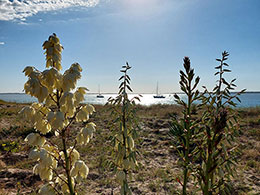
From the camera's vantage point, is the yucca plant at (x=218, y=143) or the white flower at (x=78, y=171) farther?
the white flower at (x=78, y=171)

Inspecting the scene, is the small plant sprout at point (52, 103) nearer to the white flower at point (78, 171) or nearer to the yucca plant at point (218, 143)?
the white flower at point (78, 171)

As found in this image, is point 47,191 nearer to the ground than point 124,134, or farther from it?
nearer to the ground

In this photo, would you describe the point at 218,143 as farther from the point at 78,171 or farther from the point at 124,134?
the point at 78,171

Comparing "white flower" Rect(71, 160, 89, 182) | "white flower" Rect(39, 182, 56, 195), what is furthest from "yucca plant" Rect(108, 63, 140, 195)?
"white flower" Rect(39, 182, 56, 195)

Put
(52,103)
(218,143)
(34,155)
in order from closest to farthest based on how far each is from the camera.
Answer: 1. (218,143)
2. (34,155)
3. (52,103)

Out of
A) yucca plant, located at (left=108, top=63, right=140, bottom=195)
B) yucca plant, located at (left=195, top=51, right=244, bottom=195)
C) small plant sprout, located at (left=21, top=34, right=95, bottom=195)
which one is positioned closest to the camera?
yucca plant, located at (left=195, top=51, right=244, bottom=195)

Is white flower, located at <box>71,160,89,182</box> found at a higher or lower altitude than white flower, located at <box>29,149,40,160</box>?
lower

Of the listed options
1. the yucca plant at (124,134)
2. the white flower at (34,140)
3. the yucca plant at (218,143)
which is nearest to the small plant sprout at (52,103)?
the white flower at (34,140)

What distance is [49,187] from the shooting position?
4.83 ft

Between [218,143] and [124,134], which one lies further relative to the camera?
[124,134]

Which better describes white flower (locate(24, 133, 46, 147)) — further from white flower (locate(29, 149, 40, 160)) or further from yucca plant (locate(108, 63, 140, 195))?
yucca plant (locate(108, 63, 140, 195))

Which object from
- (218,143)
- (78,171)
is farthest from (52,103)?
(218,143)

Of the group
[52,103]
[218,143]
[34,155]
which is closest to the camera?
[218,143]

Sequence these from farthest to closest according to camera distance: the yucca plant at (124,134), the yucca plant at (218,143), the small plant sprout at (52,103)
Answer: the yucca plant at (124,134) → the small plant sprout at (52,103) → the yucca plant at (218,143)
